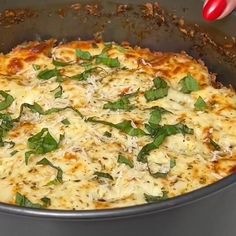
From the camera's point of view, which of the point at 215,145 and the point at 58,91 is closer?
the point at 215,145

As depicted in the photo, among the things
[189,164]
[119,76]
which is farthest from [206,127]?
Result: [119,76]

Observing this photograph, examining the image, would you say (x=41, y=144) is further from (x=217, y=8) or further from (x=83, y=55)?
(x=217, y=8)

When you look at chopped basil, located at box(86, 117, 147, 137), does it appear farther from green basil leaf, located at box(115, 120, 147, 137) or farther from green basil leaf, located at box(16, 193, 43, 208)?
green basil leaf, located at box(16, 193, 43, 208)

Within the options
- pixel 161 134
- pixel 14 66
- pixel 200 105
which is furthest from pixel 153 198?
pixel 14 66

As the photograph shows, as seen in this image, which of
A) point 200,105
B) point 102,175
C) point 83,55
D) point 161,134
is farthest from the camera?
point 83,55

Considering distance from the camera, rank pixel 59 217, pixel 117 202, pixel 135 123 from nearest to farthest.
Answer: pixel 59 217 → pixel 117 202 → pixel 135 123

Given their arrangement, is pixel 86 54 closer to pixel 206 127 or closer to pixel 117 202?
pixel 206 127

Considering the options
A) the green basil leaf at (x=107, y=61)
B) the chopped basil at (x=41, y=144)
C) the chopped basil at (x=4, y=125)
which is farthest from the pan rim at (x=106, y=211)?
the green basil leaf at (x=107, y=61)
